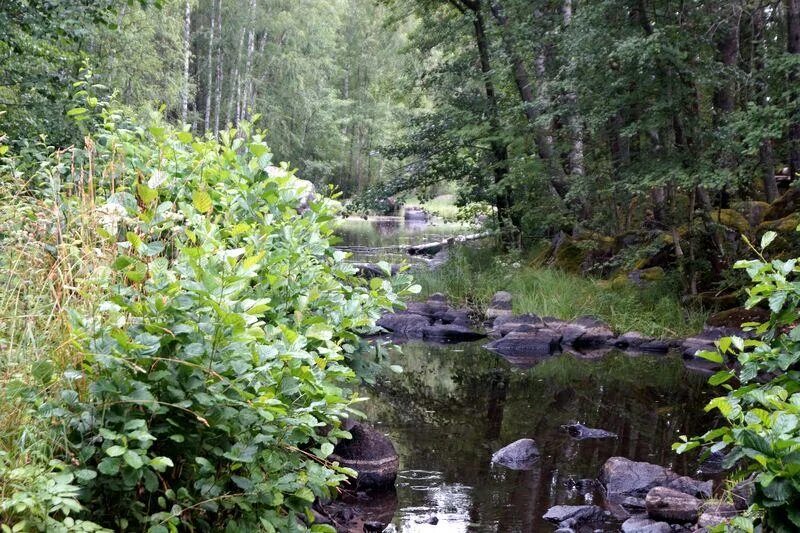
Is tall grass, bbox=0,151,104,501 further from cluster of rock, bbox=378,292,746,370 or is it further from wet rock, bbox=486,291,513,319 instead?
wet rock, bbox=486,291,513,319

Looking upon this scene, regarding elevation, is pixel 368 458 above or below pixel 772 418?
below

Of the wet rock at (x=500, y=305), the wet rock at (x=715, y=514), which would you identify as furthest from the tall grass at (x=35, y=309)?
the wet rock at (x=500, y=305)

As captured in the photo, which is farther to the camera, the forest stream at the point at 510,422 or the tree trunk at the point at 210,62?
the tree trunk at the point at 210,62

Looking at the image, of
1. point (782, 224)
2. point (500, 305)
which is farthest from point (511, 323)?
point (782, 224)

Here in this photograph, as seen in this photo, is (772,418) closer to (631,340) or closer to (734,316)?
(734,316)

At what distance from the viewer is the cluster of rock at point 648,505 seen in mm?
4914

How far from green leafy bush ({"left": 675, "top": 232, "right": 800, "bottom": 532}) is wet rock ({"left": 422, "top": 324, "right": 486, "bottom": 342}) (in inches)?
366

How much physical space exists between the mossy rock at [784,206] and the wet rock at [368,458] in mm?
8757

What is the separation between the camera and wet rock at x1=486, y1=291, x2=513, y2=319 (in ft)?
43.3

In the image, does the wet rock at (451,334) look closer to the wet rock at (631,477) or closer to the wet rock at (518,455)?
the wet rock at (518,455)

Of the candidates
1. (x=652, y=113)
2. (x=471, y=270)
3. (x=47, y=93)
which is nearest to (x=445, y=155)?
(x=471, y=270)

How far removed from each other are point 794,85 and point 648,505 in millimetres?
6029

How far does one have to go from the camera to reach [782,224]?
449 inches

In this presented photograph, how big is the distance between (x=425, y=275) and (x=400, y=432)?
811 cm
